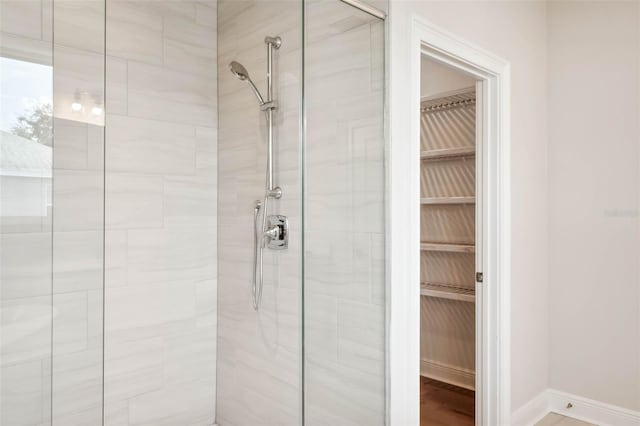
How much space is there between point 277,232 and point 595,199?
6.18ft

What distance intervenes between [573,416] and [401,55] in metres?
2.27

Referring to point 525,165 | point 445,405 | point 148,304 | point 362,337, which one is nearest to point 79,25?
point 148,304

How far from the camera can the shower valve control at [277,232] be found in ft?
5.42

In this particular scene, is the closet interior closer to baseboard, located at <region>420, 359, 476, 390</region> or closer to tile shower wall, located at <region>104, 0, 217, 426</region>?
baseboard, located at <region>420, 359, 476, 390</region>

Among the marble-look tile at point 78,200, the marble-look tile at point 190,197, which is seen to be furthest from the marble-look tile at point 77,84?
the marble-look tile at point 190,197

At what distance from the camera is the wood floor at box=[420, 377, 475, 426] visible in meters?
2.54

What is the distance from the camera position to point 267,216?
5.90ft

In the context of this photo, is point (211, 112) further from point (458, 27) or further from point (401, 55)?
point (458, 27)

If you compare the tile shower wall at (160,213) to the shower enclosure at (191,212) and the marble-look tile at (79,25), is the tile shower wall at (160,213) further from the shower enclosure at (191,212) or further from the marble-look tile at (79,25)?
the marble-look tile at (79,25)

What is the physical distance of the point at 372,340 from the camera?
161 cm

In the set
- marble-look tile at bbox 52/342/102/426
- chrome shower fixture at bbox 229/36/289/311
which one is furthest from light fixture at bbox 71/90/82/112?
chrome shower fixture at bbox 229/36/289/311

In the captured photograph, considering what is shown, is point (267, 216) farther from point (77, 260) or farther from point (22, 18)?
point (22, 18)

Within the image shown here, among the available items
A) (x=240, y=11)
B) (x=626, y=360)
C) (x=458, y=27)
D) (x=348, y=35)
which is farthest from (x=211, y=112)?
(x=626, y=360)

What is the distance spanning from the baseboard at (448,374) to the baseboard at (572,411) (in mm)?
469
